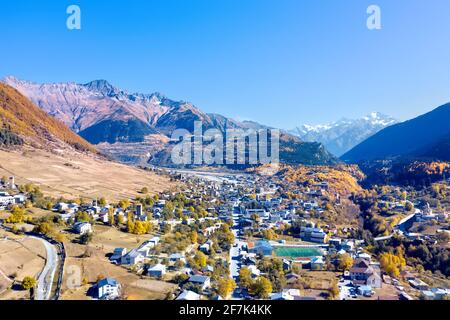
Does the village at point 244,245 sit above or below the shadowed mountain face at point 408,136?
below

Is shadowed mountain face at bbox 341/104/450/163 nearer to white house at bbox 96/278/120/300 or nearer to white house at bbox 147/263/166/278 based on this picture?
white house at bbox 147/263/166/278

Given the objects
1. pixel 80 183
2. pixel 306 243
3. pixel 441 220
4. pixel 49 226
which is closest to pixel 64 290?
pixel 49 226

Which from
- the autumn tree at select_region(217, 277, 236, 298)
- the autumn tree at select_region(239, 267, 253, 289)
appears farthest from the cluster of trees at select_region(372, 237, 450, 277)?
the autumn tree at select_region(217, 277, 236, 298)

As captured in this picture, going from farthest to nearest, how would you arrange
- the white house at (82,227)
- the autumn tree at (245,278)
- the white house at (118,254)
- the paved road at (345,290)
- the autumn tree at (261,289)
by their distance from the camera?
the white house at (82,227) → the white house at (118,254) → the autumn tree at (245,278) → the paved road at (345,290) → the autumn tree at (261,289)

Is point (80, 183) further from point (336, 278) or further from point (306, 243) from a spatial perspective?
point (336, 278)

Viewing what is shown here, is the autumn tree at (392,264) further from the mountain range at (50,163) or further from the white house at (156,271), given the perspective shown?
the mountain range at (50,163)

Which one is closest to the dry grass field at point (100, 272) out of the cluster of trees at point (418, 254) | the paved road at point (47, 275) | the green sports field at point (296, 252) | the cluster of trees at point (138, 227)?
the paved road at point (47, 275)
